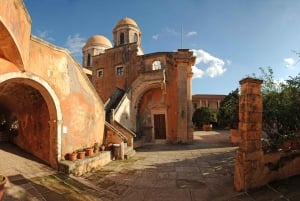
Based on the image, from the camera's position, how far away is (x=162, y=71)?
18.9 m

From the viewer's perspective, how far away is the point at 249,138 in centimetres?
651

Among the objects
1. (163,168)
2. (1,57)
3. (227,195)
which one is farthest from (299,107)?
(1,57)

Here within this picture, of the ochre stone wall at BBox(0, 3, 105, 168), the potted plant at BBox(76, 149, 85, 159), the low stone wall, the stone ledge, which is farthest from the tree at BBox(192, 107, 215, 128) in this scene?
the potted plant at BBox(76, 149, 85, 159)

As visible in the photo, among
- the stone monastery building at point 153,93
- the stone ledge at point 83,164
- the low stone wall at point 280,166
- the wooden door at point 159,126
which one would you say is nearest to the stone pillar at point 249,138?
the low stone wall at point 280,166

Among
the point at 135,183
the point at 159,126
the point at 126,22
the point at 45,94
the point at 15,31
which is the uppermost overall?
the point at 126,22

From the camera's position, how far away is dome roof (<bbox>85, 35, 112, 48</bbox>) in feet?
111

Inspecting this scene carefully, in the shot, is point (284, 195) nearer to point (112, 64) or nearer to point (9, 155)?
point (9, 155)

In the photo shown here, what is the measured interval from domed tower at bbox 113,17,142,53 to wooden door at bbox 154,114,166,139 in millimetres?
11444

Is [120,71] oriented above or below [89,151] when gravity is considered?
above

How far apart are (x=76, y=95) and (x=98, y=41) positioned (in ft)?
85.4

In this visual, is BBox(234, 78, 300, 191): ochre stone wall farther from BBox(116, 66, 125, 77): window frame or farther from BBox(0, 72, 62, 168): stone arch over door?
BBox(116, 66, 125, 77): window frame

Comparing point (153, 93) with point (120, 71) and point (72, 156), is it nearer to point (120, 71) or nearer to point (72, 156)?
point (120, 71)

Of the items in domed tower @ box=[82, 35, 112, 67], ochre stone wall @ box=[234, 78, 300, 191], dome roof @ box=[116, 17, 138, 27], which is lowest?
ochre stone wall @ box=[234, 78, 300, 191]

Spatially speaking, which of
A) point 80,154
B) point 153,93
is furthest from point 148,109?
point 80,154
